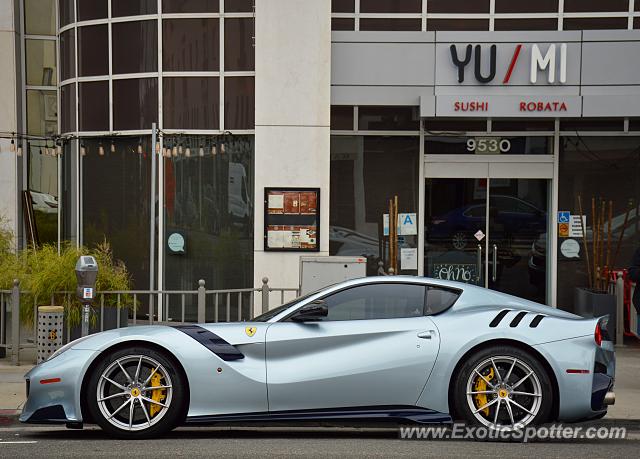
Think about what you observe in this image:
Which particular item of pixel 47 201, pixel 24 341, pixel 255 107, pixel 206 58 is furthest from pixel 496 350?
pixel 47 201

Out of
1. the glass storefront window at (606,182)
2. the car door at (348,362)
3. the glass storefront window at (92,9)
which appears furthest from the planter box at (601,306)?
the glass storefront window at (92,9)

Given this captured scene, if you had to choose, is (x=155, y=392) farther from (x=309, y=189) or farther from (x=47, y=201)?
(x=47, y=201)

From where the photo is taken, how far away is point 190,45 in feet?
45.5

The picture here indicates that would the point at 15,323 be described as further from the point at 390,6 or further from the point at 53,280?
the point at 390,6

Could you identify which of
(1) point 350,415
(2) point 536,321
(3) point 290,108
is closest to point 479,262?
(3) point 290,108

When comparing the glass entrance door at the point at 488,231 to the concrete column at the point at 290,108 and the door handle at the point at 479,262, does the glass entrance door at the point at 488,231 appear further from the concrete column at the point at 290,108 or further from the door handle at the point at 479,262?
the concrete column at the point at 290,108

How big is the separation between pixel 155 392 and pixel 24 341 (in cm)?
457

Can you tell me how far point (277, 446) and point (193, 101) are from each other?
26.6 feet

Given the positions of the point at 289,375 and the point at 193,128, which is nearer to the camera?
the point at 289,375

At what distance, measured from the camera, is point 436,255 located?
1452 centimetres

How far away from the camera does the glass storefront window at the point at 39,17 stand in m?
16.7

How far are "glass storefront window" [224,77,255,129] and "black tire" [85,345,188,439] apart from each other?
23.9 ft

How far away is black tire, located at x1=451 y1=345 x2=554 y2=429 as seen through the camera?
6.93 m

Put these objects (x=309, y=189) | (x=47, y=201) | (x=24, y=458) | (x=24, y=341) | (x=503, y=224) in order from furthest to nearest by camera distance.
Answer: (x=47, y=201) < (x=503, y=224) < (x=309, y=189) < (x=24, y=341) < (x=24, y=458)
